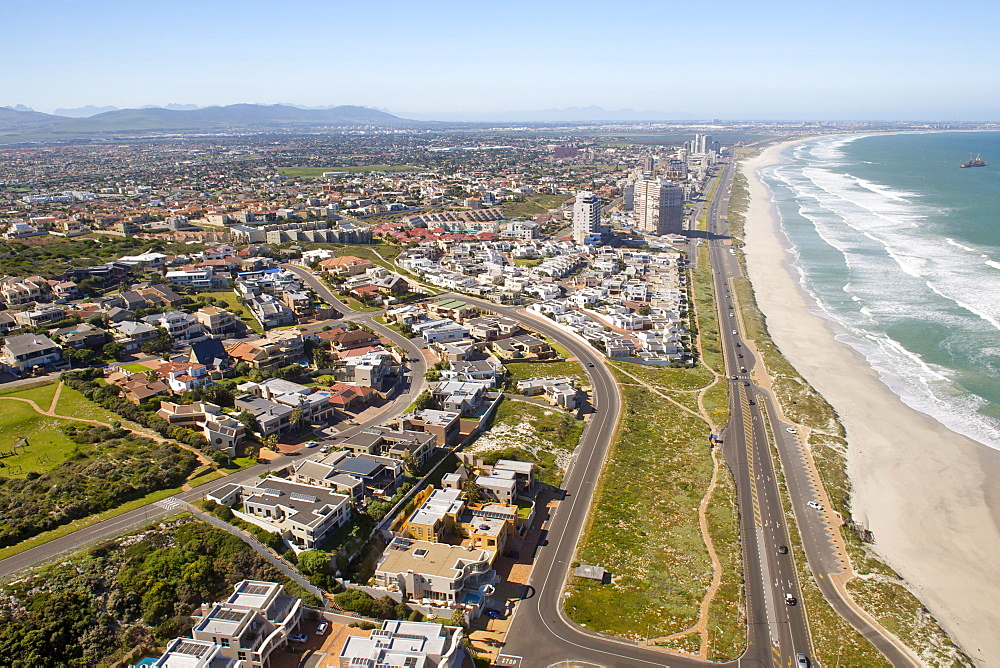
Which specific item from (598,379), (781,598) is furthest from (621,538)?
(598,379)

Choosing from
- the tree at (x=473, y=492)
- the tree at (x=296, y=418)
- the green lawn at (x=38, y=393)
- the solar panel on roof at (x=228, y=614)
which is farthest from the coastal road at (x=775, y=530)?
the green lawn at (x=38, y=393)

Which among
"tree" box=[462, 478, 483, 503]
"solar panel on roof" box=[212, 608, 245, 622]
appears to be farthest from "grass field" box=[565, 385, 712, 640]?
"solar panel on roof" box=[212, 608, 245, 622]

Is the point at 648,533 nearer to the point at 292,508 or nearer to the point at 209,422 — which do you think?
the point at 292,508

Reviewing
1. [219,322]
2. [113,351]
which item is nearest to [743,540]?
[219,322]

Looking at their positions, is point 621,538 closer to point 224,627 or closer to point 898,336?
point 224,627

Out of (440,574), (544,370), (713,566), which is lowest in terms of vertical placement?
(713,566)

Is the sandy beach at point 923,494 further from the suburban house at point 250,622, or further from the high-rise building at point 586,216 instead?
the high-rise building at point 586,216
